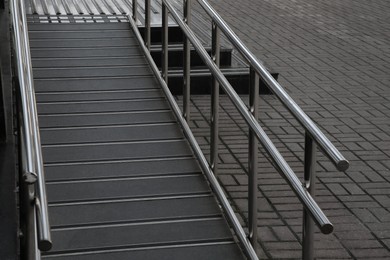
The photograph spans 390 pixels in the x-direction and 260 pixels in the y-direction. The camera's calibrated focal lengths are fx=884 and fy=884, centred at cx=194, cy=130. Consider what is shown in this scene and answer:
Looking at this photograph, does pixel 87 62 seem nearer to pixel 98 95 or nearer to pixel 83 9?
pixel 98 95

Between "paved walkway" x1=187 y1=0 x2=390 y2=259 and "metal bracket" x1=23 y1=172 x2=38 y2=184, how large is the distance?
7.89 ft

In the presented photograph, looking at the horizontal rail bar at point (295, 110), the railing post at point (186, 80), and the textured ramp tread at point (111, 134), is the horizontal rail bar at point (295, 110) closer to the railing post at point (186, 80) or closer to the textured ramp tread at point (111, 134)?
the railing post at point (186, 80)

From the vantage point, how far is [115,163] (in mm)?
5359

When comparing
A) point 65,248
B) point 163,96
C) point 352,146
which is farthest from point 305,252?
point 352,146

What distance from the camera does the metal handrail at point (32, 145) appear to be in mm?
2846

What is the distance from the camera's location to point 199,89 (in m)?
8.82

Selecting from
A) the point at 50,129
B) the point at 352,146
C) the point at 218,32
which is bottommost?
the point at 352,146

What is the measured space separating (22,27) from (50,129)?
1.18 m

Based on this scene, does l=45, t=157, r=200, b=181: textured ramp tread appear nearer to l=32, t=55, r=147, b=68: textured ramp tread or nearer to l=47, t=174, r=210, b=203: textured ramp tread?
l=47, t=174, r=210, b=203: textured ramp tread

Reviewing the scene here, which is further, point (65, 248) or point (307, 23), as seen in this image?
point (307, 23)

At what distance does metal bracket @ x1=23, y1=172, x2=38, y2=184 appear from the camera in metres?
2.79

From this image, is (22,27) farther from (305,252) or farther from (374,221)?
(374,221)

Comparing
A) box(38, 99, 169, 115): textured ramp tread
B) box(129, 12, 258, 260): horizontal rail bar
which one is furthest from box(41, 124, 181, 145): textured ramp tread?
box(38, 99, 169, 115): textured ramp tread

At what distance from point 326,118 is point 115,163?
308 cm
